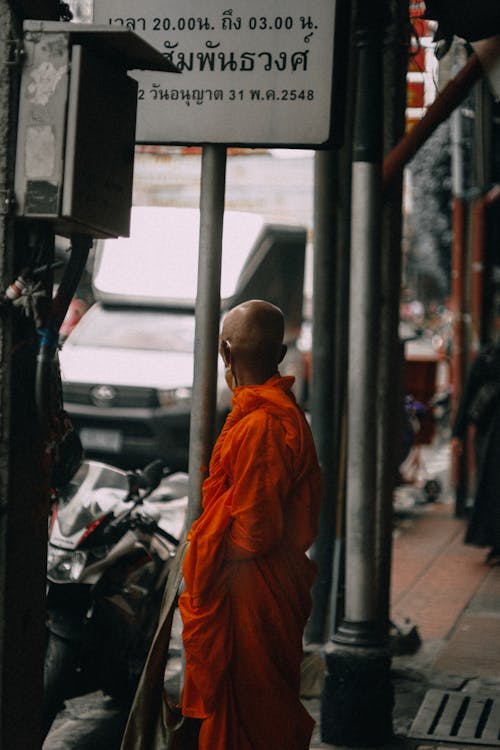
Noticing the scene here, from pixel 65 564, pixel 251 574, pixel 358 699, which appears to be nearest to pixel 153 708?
pixel 251 574

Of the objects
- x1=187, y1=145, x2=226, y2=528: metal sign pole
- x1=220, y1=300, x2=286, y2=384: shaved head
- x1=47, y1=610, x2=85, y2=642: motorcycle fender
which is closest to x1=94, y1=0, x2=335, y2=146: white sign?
x1=187, y1=145, x2=226, y2=528: metal sign pole

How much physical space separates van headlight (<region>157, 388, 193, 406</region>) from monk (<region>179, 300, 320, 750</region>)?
8793 millimetres

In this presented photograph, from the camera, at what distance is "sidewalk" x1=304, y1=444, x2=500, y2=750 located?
223 inches

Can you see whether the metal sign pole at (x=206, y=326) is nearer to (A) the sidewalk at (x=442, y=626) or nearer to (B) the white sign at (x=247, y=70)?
(B) the white sign at (x=247, y=70)

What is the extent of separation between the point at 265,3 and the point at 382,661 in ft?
9.04

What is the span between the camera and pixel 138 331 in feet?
44.8

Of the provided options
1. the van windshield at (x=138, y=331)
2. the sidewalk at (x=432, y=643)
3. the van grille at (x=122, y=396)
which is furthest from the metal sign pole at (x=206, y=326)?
the van windshield at (x=138, y=331)

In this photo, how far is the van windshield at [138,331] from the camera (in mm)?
13461

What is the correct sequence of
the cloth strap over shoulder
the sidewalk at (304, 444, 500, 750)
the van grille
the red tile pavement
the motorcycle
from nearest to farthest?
the cloth strap over shoulder, the motorcycle, the sidewalk at (304, 444, 500, 750), the red tile pavement, the van grille

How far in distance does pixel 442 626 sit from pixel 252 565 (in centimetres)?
408

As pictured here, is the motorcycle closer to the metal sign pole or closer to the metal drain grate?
the metal sign pole

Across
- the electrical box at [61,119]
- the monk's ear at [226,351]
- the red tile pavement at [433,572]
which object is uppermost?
the electrical box at [61,119]

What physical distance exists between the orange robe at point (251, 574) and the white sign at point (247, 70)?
1.08 meters

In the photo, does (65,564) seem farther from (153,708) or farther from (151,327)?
(151,327)
